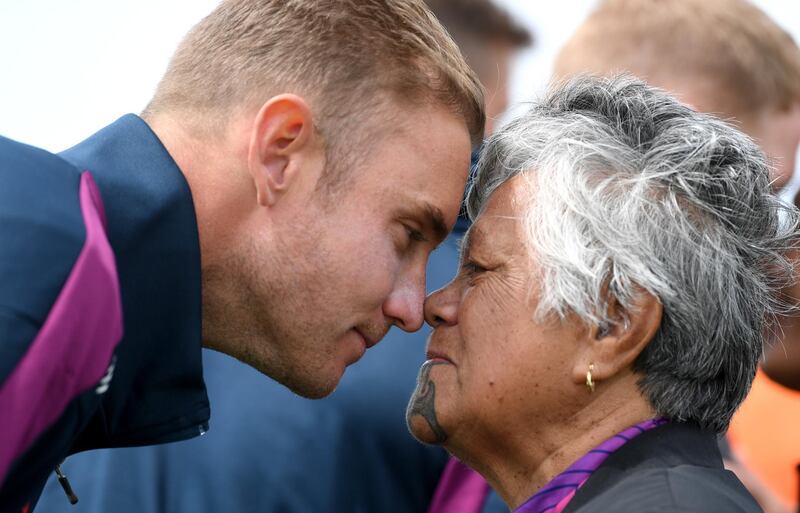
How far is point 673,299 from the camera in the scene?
2.55m

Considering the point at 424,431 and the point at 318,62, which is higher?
the point at 318,62

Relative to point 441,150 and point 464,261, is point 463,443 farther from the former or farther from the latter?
point 441,150

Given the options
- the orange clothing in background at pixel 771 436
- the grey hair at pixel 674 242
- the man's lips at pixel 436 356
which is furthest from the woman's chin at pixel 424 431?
the orange clothing in background at pixel 771 436

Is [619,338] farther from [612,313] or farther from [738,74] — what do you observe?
[738,74]

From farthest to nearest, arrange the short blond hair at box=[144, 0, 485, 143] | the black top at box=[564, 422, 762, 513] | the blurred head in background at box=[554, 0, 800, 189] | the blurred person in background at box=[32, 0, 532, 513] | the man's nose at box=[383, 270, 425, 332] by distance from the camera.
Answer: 1. the blurred head in background at box=[554, 0, 800, 189]
2. the blurred person in background at box=[32, 0, 532, 513]
3. the man's nose at box=[383, 270, 425, 332]
4. the short blond hair at box=[144, 0, 485, 143]
5. the black top at box=[564, 422, 762, 513]

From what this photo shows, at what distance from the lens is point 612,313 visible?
8.55 feet

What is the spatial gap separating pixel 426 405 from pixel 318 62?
0.80 m

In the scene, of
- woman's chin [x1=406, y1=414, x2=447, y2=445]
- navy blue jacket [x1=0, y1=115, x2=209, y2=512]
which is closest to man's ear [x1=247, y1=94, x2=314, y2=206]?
navy blue jacket [x1=0, y1=115, x2=209, y2=512]

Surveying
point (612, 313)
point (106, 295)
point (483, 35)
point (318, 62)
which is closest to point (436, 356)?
point (612, 313)

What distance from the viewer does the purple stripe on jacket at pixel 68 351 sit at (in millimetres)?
1935

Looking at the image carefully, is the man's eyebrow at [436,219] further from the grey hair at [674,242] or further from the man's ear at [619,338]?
the man's ear at [619,338]

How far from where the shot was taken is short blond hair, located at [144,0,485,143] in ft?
8.87

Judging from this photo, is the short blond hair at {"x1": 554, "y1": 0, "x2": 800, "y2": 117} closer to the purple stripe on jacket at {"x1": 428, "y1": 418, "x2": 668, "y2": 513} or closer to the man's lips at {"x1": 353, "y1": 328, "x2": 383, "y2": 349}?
the man's lips at {"x1": 353, "y1": 328, "x2": 383, "y2": 349}

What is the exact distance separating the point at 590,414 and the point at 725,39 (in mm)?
1836
